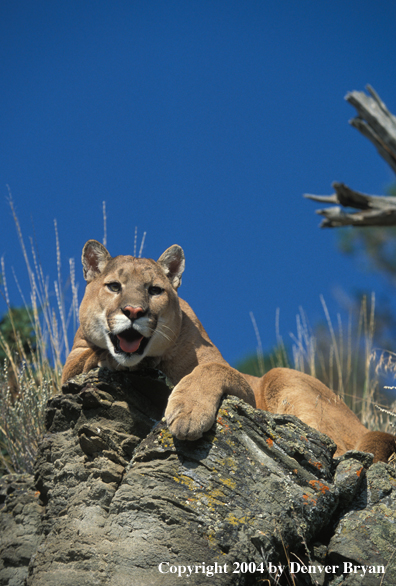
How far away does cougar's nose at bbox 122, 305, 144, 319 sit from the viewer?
152 inches

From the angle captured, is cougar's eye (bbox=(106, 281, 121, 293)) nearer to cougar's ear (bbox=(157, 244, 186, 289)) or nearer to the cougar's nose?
the cougar's nose

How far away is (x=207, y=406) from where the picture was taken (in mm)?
3484

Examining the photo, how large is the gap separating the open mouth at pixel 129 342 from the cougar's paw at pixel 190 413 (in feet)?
1.66

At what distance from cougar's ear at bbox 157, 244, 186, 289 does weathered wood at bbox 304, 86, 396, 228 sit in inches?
83.0

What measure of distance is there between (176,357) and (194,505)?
133cm

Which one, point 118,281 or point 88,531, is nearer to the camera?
point 88,531

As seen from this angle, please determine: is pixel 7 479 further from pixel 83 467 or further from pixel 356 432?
pixel 356 432

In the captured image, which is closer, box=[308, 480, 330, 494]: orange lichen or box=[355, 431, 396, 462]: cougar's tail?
box=[308, 480, 330, 494]: orange lichen

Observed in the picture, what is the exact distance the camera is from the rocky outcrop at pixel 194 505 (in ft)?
10.6

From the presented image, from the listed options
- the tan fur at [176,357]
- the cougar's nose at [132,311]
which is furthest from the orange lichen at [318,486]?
the cougar's nose at [132,311]

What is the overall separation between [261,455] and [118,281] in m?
1.66

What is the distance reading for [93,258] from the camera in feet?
15.4

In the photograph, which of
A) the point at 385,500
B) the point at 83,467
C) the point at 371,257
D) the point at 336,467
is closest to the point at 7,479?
the point at 83,467

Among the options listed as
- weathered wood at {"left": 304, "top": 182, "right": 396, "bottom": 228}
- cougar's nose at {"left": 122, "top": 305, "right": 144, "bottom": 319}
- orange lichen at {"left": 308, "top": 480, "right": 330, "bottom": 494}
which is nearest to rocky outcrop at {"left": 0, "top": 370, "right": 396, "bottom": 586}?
orange lichen at {"left": 308, "top": 480, "right": 330, "bottom": 494}
